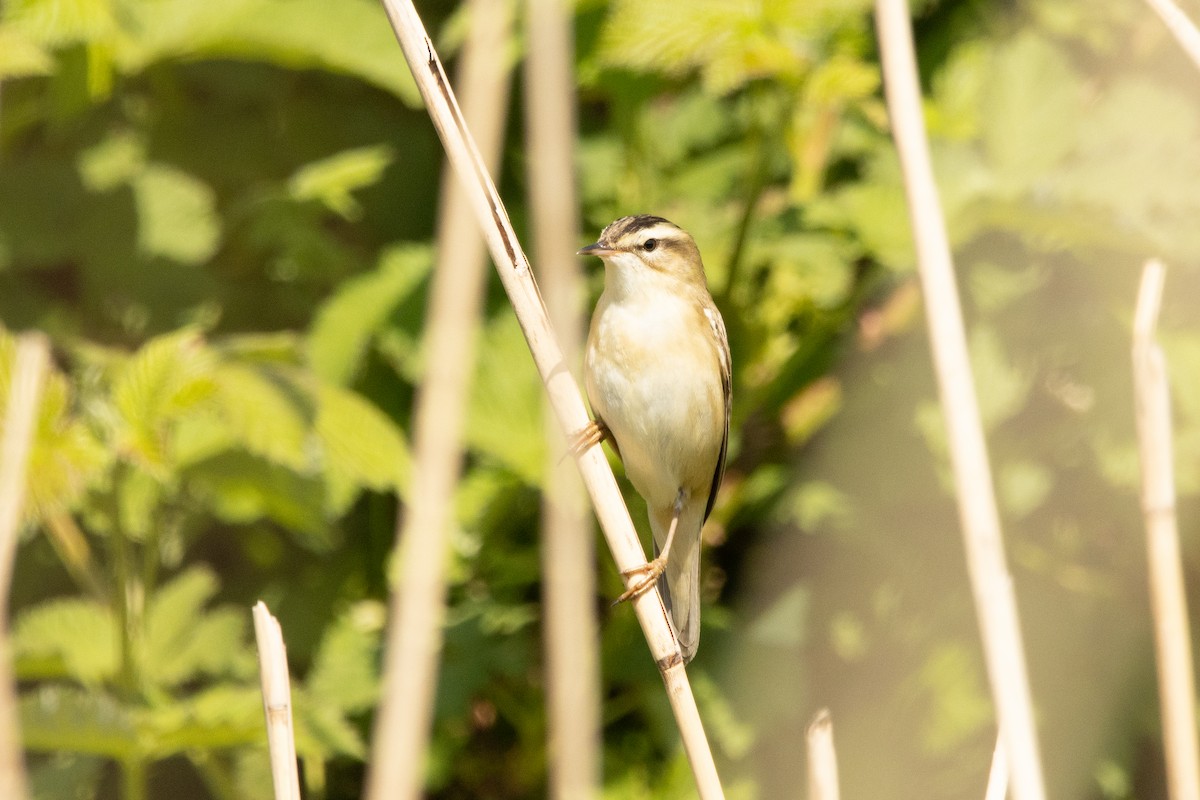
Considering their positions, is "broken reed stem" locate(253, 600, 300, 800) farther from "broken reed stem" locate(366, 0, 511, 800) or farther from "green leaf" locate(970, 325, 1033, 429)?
"green leaf" locate(970, 325, 1033, 429)

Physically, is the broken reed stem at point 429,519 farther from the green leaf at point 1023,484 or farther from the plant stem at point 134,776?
the green leaf at point 1023,484

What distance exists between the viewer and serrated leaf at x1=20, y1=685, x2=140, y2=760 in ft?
8.04

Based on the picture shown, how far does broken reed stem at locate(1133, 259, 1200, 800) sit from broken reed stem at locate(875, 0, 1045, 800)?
0.20 m

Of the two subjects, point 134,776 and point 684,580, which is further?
point 684,580

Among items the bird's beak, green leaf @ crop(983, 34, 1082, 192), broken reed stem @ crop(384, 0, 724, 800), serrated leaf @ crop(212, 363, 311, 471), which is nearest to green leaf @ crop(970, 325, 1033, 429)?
green leaf @ crop(983, 34, 1082, 192)

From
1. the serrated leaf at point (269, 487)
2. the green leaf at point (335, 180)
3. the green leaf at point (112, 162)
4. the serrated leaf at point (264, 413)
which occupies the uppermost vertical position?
the green leaf at point (112, 162)

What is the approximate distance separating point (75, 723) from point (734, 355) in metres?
1.64

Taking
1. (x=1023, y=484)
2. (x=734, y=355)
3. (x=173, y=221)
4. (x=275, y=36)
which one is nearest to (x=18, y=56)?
(x=275, y=36)

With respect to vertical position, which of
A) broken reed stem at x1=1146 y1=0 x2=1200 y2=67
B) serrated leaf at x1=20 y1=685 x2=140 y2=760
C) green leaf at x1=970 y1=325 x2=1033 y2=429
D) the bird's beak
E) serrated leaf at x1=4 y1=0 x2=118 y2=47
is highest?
serrated leaf at x1=4 y1=0 x2=118 y2=47

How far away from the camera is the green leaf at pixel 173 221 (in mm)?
3299

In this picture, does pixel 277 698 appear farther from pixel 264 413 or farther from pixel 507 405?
pixel 507 405

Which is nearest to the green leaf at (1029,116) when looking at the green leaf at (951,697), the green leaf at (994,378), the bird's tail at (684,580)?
the green leaf at (994,378)

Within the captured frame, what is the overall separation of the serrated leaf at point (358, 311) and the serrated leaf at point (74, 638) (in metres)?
0.76

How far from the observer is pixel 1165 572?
1833 mm
